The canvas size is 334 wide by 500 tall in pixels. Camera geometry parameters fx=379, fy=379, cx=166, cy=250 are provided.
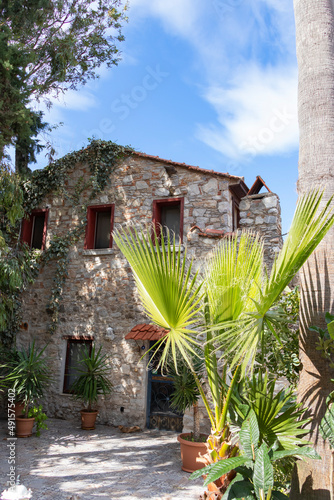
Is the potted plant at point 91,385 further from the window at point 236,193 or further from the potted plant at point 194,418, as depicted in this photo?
the window at point 236,193

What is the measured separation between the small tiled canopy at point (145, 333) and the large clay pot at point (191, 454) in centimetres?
217

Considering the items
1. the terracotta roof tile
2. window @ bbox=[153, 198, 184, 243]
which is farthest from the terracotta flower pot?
the terracotta roof tile

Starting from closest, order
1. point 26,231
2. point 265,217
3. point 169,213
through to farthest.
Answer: point 265,217, point 169,213, point 26,231

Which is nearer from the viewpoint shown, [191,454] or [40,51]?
[191,454]

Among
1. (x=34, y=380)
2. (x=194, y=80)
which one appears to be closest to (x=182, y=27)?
(x=194, y=80)

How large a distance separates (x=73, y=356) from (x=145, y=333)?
2.17m

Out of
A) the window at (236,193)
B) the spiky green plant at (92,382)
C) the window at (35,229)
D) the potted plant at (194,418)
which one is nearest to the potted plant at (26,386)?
the spiky green plant at (92,382)

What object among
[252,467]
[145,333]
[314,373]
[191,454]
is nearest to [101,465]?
[191,454]

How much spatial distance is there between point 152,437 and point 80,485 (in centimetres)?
251

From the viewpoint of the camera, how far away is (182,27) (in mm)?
4543

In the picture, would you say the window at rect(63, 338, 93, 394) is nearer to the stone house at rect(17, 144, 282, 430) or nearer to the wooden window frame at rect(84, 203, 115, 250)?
the stone house at rect(17, 144, 282, 430)

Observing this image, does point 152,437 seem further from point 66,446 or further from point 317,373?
point 317,373

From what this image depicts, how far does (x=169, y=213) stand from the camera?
824 centimetres

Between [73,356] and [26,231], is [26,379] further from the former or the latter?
[26,231]
